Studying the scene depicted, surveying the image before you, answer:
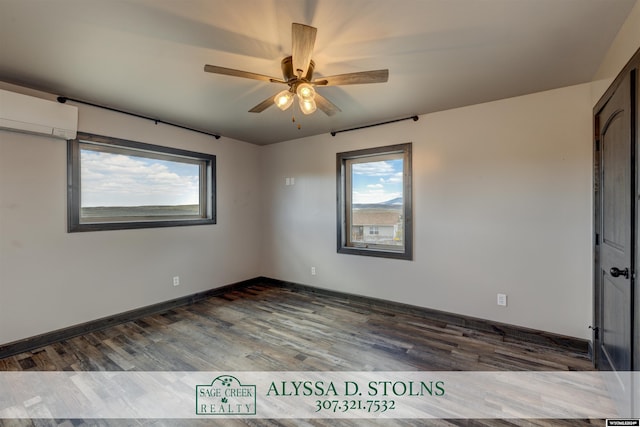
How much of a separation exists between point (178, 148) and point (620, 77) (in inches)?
170

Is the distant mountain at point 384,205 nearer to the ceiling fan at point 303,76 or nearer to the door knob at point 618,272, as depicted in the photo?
the ceiling fan at point 303,76

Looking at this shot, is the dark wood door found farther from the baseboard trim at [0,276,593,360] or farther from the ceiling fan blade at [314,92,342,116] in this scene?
the ceiling fan blade at [314,92,342,116]

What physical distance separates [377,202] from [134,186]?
3160 millimetres

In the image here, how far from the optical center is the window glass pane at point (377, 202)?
12.2ft

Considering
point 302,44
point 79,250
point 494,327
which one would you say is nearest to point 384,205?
point 494,327

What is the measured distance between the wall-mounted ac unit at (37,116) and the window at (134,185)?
0.72ft

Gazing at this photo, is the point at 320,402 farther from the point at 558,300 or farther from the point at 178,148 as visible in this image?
the point at 178,148

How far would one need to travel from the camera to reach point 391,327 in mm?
3115

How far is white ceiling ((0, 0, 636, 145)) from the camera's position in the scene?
5.27 ft

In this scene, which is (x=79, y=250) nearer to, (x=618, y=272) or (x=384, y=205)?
(x=384, y=205)

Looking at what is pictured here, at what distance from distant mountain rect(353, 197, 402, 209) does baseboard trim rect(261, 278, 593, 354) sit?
1.25m

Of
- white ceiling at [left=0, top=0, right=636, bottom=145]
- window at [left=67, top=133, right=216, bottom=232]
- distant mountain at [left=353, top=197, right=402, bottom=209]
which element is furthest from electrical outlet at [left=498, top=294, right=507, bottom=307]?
window at [left=67, top=133, right=216, bottom=232]

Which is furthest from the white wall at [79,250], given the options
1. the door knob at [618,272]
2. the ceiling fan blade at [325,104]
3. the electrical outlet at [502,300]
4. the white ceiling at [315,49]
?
the door knob at [618,272]

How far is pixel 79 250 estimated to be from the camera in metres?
2.91
